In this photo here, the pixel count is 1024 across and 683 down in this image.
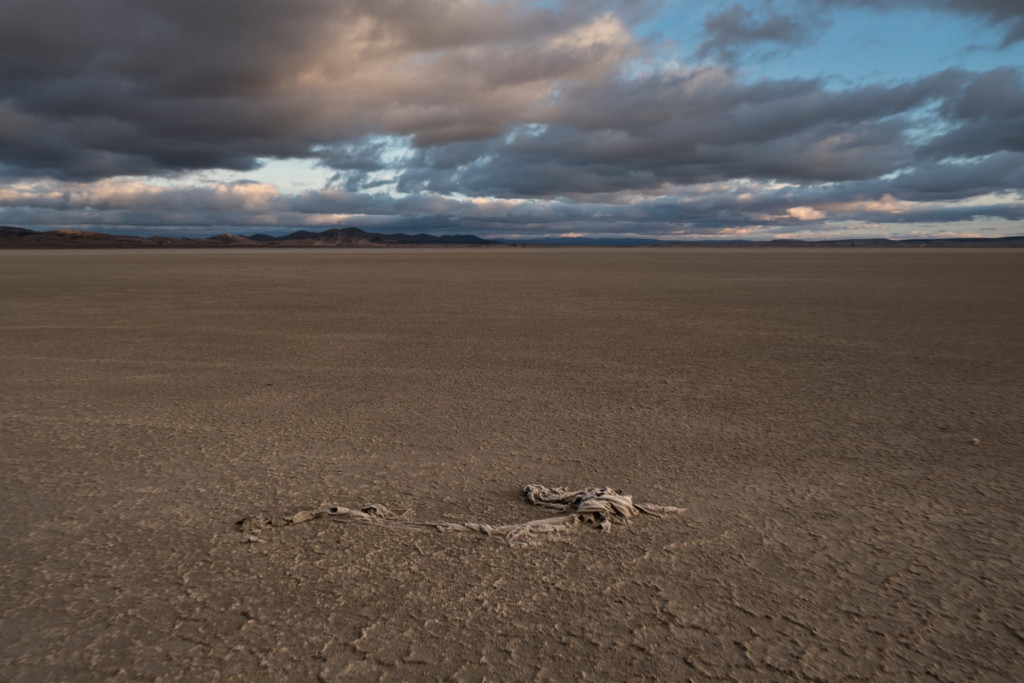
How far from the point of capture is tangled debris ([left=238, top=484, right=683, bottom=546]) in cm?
311

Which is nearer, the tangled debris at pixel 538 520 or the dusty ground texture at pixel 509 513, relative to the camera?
the dusty ground texture at pixel 509 513

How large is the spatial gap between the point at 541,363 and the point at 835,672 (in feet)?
17.2

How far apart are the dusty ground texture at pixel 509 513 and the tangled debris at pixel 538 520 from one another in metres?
0.09

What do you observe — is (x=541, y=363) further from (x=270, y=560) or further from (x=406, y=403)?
(x=270, y=560)

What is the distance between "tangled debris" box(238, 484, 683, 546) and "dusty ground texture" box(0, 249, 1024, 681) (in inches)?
3.5

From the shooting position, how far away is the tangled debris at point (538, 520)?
10.2ft

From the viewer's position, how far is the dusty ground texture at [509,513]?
88.8 inches

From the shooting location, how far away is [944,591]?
2600mm

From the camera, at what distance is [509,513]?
3.31 m

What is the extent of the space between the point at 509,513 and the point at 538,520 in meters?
0.19

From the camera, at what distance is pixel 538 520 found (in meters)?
3.20

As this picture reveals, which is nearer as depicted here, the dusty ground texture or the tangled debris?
the dusty ground texture

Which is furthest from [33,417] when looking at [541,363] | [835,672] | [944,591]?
[944,591]

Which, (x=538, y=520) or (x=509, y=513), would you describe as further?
(x=509, y=513)
